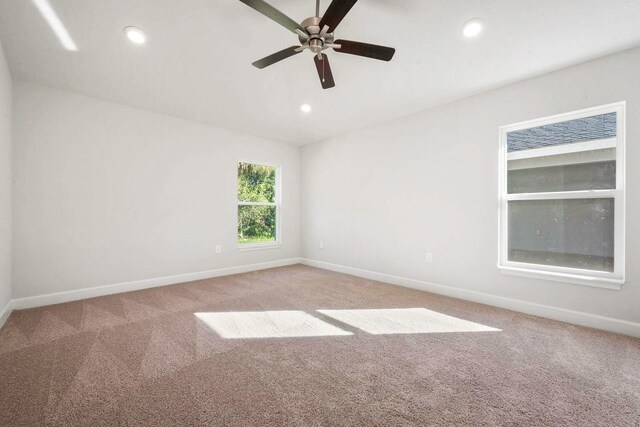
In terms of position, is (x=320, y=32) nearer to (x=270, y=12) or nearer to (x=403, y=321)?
(x=270, y=12)

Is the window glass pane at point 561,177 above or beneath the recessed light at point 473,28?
beneath

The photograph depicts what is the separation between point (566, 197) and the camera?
264 cm

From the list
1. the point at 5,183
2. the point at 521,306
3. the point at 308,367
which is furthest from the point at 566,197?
the point at 5,183

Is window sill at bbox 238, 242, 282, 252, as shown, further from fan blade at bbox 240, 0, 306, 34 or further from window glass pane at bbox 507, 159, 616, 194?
window glass pane at bbox 507, 159, 616, 194

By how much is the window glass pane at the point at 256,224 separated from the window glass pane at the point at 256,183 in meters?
0.18

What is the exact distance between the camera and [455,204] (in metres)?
3.35

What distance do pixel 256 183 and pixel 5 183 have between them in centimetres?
304

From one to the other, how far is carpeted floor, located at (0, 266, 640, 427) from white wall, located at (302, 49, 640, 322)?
1.34ft

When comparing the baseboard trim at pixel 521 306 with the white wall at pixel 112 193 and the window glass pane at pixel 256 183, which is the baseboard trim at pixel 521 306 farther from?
the white wall at pixel 112 193

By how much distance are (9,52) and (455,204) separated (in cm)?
478

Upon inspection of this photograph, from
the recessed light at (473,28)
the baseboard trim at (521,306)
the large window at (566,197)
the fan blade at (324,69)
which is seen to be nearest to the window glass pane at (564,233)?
the large window at (566,197)

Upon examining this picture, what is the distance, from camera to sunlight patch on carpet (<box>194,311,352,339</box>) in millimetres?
2279

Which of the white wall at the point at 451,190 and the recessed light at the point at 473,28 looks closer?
the recessed light at the point at 473,28

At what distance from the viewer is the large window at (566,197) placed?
243 centimetres
